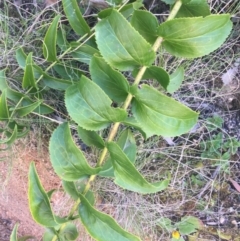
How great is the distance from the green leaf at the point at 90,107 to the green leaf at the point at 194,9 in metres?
0.26

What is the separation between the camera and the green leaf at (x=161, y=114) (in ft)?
2.25

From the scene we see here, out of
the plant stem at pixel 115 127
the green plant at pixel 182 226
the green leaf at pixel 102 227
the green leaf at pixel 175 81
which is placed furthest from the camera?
the green plant at pixel 182 226

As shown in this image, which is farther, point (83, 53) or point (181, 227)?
point (181, 227)

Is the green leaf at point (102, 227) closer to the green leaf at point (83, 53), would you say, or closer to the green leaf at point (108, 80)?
the green leaf at point (108, 80)

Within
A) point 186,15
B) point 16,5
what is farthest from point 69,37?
point 186,15

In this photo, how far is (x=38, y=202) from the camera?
28.0 inches

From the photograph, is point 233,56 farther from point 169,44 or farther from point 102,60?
point 102,60

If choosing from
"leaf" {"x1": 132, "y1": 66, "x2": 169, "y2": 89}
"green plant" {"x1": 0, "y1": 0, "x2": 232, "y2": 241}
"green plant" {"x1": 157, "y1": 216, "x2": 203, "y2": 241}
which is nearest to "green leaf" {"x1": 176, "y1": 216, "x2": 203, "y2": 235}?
"green plant" {"x1": 157, "y1": 216, "x2": 203, "y2": 241}

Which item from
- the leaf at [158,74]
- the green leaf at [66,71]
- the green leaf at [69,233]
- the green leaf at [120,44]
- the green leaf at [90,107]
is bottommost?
the green leaf at [69,233]

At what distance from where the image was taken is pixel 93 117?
2.48 feet

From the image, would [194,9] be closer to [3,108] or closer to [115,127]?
[115,127]

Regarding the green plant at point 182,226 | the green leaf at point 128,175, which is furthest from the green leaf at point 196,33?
the green plant at point 182,226

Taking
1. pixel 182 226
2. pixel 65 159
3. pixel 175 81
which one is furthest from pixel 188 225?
pixel 65 159

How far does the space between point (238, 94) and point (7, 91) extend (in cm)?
69
